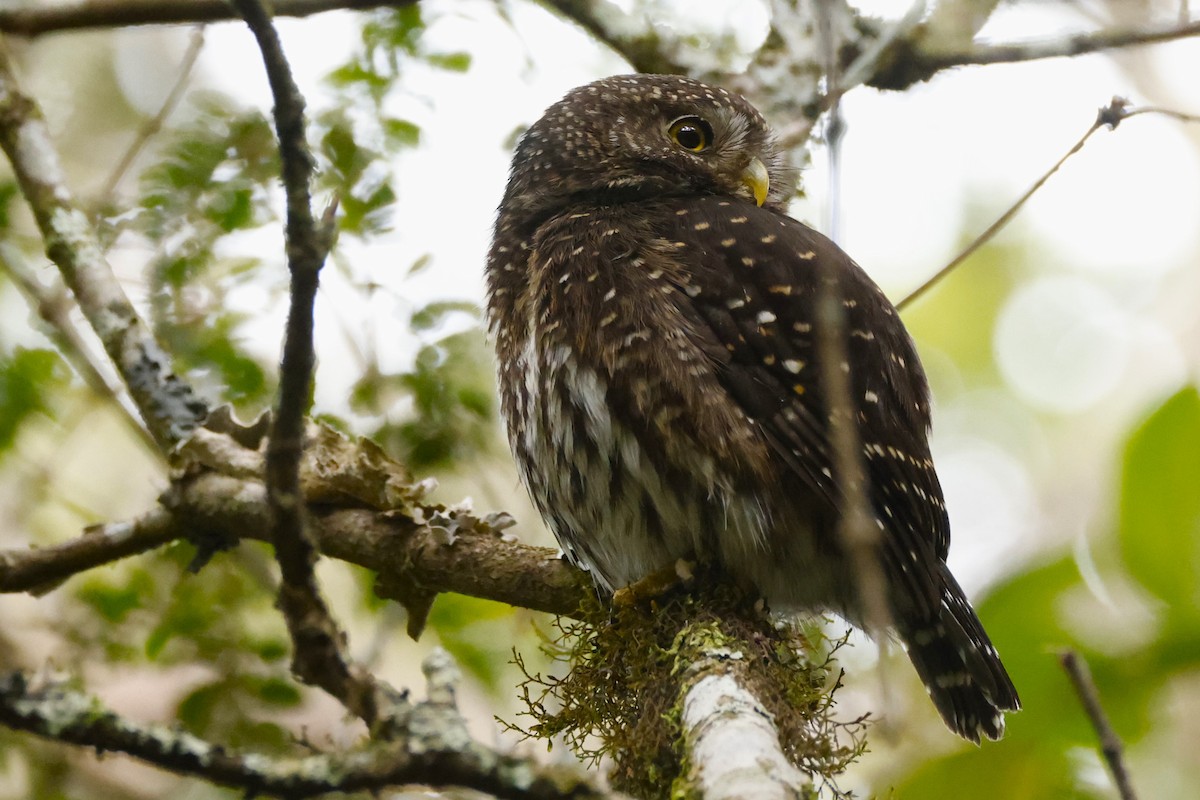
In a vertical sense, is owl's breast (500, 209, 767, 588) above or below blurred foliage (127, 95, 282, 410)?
below

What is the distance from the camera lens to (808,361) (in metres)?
3.47

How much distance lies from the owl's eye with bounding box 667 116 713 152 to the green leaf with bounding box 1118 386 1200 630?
204 cm

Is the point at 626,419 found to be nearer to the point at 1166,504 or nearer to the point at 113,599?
the point at 1166,504

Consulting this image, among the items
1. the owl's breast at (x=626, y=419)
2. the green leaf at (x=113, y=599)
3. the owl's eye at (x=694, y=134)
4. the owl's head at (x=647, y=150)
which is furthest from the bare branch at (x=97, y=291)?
the owl's eye at (x=694, y=134)

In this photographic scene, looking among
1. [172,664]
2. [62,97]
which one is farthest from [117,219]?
[62,97]

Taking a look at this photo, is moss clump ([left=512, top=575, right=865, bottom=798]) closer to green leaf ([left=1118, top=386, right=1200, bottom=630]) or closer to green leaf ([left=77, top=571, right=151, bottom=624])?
green leaf ([left=1118, top=386, right=1200, bottom=630])

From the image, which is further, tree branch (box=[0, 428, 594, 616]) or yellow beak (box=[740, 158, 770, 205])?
yellow beak (box=[740, 158, 770, 205])

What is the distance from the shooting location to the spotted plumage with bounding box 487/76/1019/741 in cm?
331

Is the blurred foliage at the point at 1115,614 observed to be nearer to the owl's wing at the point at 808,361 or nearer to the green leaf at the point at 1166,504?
the green leaf at the point at 1166,504

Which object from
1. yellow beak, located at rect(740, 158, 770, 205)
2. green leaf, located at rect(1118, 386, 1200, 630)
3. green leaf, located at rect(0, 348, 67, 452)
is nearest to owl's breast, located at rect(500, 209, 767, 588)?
yellow beak, located at rect(740, 158, 770, 205)

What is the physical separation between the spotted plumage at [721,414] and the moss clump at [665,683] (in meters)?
0.18

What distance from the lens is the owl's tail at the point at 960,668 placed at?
3381 millimetres

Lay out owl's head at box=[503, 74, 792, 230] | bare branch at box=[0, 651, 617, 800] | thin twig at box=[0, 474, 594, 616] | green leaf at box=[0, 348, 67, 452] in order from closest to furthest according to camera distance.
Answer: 1. bare branch at box=[0, 651, 617, 800]
2. thin twig at box=[0, 474, 594, 616]
3. green leaf at box=[0, 348, 67, 452]
4. owl's head at box=[503, 74, 792, 230]

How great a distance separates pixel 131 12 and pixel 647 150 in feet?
5.76
